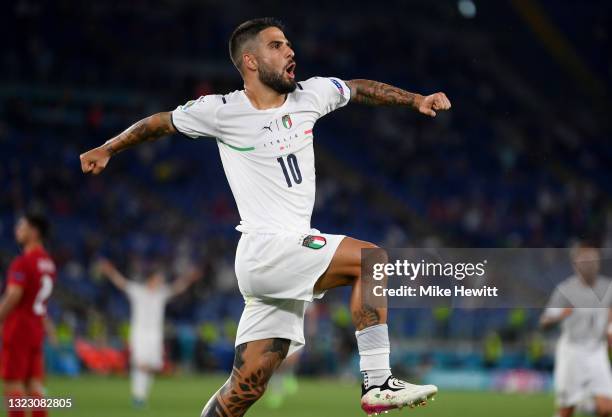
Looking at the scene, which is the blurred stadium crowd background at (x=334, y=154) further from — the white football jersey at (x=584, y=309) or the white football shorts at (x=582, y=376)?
the white football shorts at (x=582, y=376)

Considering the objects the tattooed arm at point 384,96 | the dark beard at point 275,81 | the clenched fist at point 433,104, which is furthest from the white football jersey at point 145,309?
the clenched fist at point 433,104

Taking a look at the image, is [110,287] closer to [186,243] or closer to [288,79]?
[186,243]

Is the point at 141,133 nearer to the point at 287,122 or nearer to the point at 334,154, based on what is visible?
the point at 287,122

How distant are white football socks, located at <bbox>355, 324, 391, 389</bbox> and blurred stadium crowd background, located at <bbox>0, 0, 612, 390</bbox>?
57.2 feet

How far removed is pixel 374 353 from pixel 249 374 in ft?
2.95

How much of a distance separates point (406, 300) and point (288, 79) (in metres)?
2.16

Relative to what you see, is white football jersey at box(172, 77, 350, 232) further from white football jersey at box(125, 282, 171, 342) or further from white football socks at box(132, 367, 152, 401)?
white football jersey at box(125, 282, 171, 342)

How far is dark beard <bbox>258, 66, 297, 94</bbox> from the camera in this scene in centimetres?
652

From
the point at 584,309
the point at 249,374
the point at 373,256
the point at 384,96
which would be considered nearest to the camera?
the point at 373,256

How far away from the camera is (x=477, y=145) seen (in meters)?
31.9

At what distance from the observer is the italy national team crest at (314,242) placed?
626cm

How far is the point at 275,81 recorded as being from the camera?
653 cm

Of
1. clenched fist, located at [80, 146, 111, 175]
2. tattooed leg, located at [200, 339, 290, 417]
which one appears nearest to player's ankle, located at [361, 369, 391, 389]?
tattooed leg, located at [200, 339, 290, 417]

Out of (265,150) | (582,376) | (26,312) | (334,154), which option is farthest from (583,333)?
(334,154)
